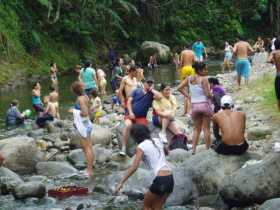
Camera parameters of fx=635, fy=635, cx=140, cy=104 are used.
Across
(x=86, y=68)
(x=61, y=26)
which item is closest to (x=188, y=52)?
(x=86, y=68)

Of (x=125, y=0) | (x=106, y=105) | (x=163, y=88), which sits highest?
(x=125, y=0)

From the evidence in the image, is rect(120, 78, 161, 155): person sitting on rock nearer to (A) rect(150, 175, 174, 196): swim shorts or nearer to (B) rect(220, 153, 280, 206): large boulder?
(B) rect(220, 153, 280, 206): large boulder

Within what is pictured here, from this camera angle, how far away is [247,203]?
8211 mm

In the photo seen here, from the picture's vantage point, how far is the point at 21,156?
11.7m

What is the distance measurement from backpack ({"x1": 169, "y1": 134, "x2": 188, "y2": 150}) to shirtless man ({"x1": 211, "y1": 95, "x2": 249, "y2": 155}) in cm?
260

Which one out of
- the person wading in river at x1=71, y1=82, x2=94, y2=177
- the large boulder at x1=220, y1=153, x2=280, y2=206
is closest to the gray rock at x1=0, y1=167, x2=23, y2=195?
the person wading in river at x1=71, y1=82, x2=94, y2=177

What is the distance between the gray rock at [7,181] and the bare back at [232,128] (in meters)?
3.37

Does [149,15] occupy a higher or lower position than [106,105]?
higher

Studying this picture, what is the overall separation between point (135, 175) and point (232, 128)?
5.61ft

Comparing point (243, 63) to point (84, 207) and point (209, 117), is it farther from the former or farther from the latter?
point (84, 207)

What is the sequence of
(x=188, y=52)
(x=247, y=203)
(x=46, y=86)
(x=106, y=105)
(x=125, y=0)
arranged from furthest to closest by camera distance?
(x=125, y=0)
(x=46, y=86)
(x=106, y=105)
(x=188, y=52)
(x=247, y=203)

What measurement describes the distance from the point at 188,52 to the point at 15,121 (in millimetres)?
5180

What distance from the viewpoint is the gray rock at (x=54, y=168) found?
11281mm

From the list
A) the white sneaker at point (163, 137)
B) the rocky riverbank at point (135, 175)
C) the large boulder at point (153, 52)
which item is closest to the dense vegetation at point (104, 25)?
the large boulder at point (153, 52)
